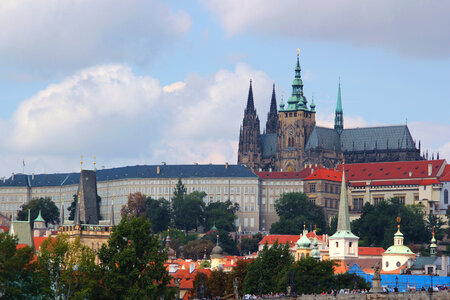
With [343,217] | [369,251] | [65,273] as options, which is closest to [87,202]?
[65,273]

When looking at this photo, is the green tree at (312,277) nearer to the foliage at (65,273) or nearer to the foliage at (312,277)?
the foliage at (312,277)

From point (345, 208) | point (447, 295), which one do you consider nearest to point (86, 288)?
point (447, 295)

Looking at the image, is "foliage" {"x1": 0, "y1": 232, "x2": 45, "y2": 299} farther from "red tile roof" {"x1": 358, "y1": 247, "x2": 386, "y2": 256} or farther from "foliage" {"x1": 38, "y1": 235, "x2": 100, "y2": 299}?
"red tile roof" {"x1": 358, "y1": 247, "x2": 386, "y2": 256}

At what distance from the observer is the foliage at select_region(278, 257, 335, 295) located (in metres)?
107

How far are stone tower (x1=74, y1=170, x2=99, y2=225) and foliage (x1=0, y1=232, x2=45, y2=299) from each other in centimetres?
5209

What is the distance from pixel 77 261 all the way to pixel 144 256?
17.8 ft

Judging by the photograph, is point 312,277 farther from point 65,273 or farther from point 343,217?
point 343,217

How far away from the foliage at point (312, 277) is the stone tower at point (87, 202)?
3400 centimetres

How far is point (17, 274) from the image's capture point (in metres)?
85.1

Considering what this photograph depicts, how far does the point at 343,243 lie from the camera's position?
18138cm

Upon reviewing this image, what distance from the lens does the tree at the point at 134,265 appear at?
90.8 meters

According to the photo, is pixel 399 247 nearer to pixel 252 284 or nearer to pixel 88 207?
pixel 88 207

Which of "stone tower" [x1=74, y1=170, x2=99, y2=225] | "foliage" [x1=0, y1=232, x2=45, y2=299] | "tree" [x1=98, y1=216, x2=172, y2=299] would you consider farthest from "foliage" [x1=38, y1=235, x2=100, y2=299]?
"stone tower" [x1=74, y1=170, x2=99, y2=225]

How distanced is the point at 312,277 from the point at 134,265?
71.4ft
